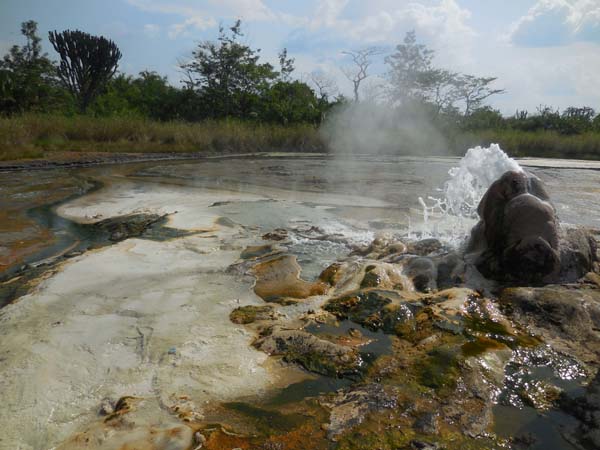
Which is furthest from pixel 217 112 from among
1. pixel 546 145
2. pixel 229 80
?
pixel 546 145

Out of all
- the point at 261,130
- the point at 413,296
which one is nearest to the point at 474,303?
the point at 413,296

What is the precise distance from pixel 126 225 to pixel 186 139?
435 inches

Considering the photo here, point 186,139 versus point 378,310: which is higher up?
point 186,139

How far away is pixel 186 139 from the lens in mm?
15492

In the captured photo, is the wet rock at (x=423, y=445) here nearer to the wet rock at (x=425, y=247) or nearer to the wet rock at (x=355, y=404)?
the wet rock at (x=355, y=404)

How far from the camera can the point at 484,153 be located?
188 inches

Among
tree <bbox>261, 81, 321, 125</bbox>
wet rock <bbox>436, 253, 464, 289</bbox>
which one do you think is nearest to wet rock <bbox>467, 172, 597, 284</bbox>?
wet rock <bbox>436, 253, 464, 289</bbox>

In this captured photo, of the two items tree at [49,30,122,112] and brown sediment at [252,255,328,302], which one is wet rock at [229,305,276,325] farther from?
tree at [49,30,122,112]

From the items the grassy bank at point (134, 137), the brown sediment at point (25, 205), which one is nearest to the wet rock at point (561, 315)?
the brown sediment at point (25, 205)

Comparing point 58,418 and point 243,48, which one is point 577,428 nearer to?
point 58,418

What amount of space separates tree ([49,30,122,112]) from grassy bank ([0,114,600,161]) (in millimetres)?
7314

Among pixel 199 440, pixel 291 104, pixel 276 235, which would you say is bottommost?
pixel 199 440

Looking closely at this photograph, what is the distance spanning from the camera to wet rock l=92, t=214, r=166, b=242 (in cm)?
468

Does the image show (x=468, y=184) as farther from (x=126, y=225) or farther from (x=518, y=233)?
(x=126, y=225)
